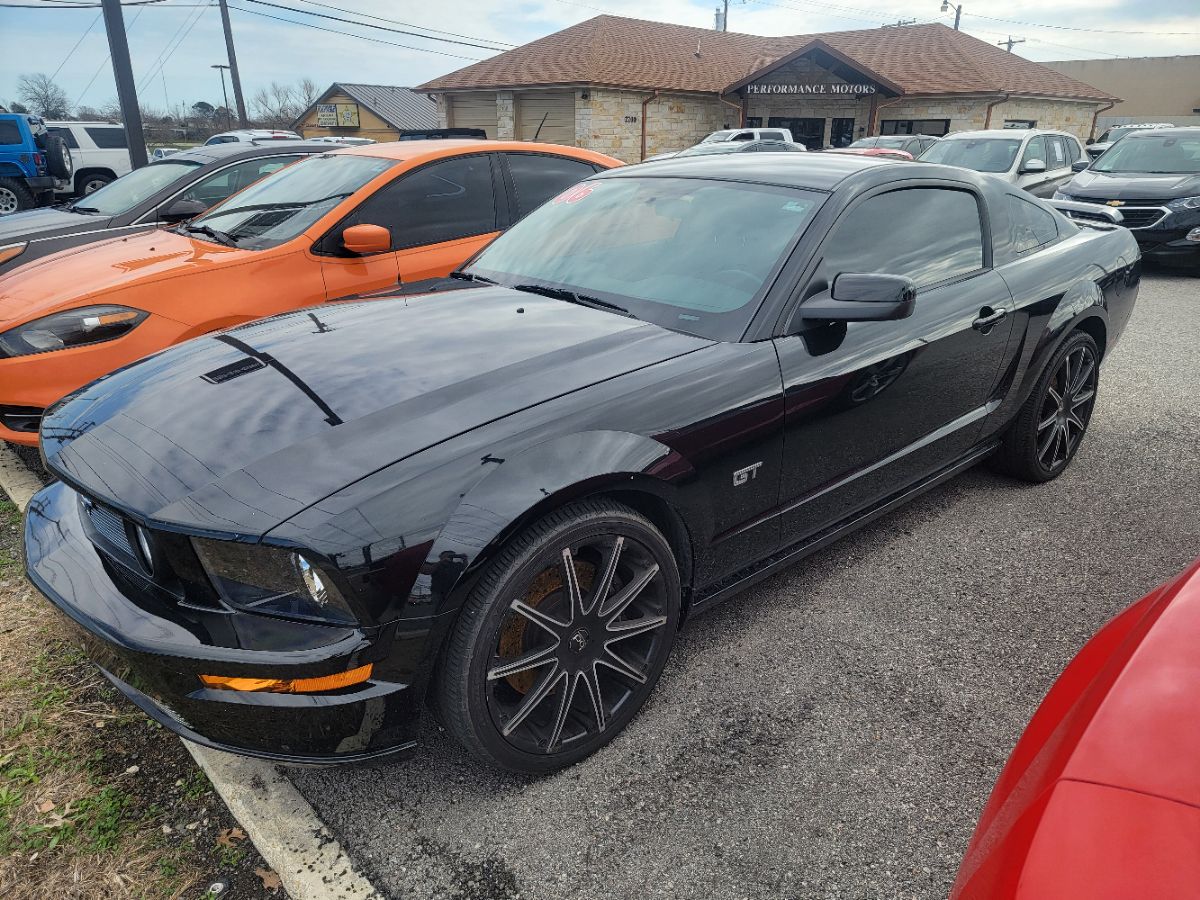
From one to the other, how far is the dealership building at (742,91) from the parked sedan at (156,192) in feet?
66.0

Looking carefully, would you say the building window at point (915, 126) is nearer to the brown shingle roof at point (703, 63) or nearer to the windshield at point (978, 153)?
the brown shingle roof at point (703, 63)

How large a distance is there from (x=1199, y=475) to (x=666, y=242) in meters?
3.18

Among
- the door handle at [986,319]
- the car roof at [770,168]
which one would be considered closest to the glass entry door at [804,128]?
the car roof at [770,168]

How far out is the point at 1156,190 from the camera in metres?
9.05

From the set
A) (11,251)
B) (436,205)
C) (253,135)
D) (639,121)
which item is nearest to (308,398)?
(436,205)

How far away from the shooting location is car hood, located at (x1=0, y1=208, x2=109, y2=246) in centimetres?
597

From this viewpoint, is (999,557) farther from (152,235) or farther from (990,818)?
(152,235)

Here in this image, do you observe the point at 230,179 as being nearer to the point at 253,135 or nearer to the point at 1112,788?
the point at 1112,788

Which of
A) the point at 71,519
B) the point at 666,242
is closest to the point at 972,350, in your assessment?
the point at 666,242

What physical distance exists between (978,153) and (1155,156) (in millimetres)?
2103

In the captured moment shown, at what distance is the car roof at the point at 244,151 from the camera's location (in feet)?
20.7

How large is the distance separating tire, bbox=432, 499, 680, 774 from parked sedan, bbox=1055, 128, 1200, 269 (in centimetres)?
842

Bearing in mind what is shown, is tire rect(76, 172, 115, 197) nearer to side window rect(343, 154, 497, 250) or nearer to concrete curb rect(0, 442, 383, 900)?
side window rect(343, 154, 497, 250)

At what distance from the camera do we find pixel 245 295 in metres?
3.89
